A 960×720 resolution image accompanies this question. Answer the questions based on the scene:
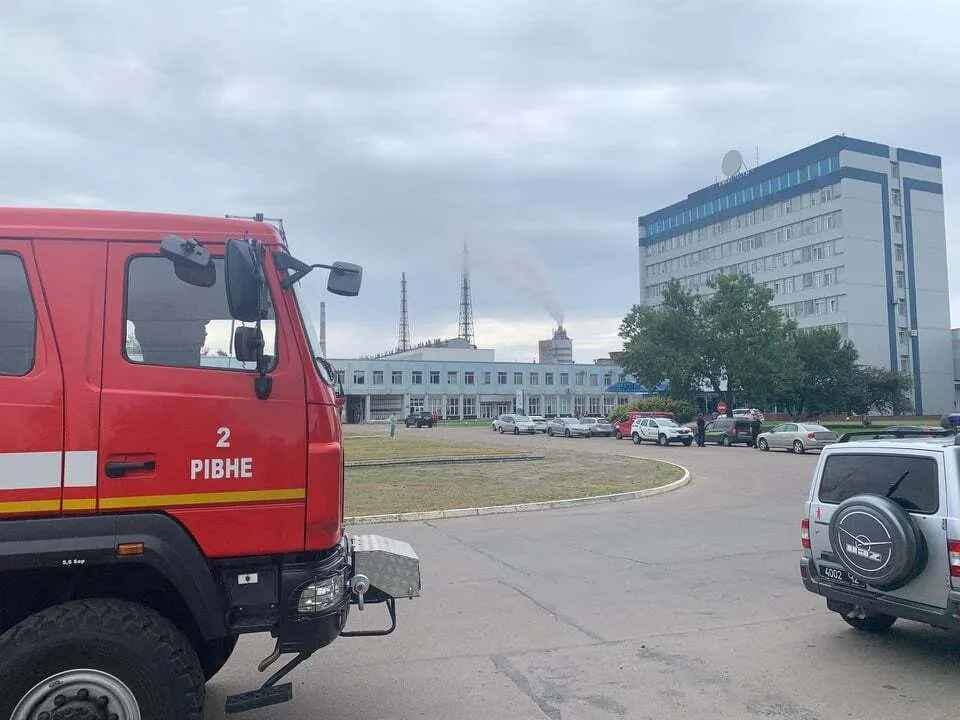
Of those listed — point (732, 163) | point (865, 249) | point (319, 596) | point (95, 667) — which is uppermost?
point (732, 163)

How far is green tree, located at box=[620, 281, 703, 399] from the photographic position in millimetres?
60344

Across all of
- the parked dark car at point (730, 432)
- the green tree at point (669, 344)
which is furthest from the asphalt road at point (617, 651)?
the green tree at point (669, 344)

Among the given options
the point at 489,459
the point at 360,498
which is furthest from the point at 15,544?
the point at 489,459

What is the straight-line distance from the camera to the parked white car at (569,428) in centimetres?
5294

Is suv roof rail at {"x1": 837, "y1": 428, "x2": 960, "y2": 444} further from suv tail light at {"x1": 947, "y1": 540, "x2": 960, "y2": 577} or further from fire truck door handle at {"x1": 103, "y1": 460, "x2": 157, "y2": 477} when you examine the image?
fire truck door handle at {"x1": 103, "y1": 460, "x2": 157, "y2": 477}

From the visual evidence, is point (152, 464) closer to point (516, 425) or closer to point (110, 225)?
point (110, 225)

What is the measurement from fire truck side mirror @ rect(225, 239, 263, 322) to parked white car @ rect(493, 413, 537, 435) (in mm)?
56631

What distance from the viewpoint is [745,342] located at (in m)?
59.6

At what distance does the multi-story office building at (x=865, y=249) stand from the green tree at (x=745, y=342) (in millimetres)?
21689

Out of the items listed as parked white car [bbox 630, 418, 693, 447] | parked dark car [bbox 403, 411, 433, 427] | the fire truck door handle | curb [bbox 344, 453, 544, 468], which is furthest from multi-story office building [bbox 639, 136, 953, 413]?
the fire truck door handle

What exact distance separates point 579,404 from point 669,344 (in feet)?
162

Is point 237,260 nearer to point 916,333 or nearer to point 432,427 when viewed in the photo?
point 432,427

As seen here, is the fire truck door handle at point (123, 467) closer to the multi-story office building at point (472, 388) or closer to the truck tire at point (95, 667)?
the truck tire at point (95, 667)

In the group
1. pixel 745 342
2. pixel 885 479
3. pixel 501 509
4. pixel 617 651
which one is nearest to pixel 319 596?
pixel 617 651
